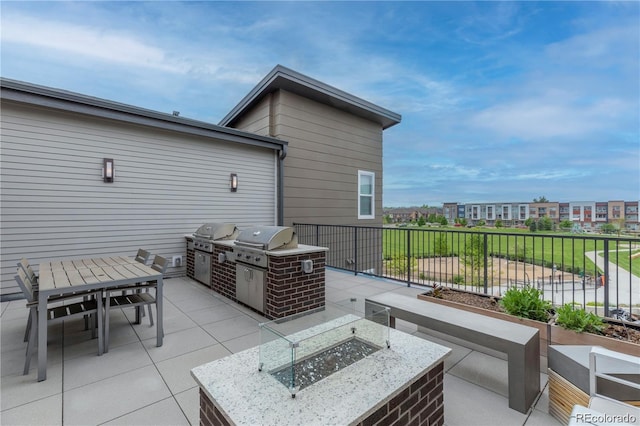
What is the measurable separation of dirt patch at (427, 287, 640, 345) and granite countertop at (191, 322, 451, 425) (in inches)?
64.4

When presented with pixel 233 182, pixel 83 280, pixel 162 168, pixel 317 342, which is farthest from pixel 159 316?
pixel 233 182

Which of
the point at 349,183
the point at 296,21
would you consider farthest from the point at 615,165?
the point at 296,21

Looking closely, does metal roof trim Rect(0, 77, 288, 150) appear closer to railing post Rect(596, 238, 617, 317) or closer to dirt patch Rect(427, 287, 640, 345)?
dirt patch Rect(427, 287, 640, 345)

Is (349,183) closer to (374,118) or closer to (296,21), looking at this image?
(374,118)

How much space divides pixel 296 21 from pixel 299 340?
8.39m

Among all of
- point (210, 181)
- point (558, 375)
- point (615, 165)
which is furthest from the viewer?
point (615, 165)

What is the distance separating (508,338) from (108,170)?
18.7 feet

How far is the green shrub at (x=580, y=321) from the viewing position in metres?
2.17

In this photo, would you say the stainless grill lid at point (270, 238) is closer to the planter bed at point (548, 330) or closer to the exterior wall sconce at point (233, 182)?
the planter bed at point (548, 330)

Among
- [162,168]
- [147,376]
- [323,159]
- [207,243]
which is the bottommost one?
[147,376]

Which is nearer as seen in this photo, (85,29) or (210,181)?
(85,29)

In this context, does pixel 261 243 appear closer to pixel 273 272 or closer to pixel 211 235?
pixel 273 272

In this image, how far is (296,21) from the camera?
7484 mm

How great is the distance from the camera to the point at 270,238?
3.52 meters
